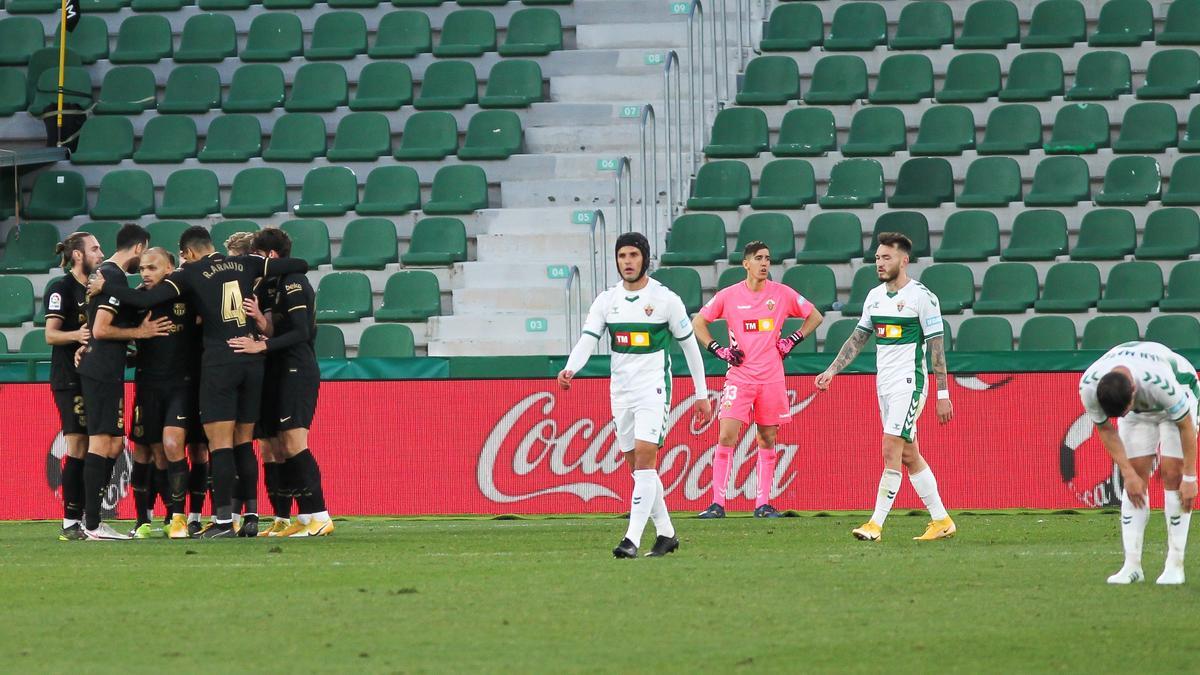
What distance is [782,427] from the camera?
17.0 m

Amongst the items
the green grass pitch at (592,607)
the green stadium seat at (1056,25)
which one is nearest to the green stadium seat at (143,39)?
the green stadium seat at (1056,25)

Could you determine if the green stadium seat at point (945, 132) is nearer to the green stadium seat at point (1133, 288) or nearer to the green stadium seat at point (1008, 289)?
the green stadium seat at point (1008, 289)

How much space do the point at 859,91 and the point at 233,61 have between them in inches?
362

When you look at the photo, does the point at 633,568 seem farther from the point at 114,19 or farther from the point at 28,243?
the point at 114,19

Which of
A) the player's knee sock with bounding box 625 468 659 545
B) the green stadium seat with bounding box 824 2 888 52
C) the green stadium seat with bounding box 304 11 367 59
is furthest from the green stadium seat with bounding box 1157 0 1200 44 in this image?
the player's knee sock with bounding box 625 468 659 545

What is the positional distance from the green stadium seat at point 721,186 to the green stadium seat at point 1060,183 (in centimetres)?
351

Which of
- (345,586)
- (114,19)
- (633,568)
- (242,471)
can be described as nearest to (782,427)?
(242,471)

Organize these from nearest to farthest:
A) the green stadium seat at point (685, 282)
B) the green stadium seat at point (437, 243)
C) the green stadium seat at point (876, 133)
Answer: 1. the green stadium seat at point (685, 282)
2. the green stadium seat at point (437, 243)
3. the green stadium seat at point (876, 133)

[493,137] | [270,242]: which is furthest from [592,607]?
[493,137]

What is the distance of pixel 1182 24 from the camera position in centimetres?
2359

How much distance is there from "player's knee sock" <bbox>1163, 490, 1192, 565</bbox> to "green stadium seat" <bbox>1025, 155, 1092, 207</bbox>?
1262 cm

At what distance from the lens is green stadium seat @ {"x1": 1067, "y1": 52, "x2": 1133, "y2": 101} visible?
22.9 meters

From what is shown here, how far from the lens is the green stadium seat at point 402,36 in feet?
83.0

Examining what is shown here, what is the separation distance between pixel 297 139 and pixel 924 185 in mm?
8554
